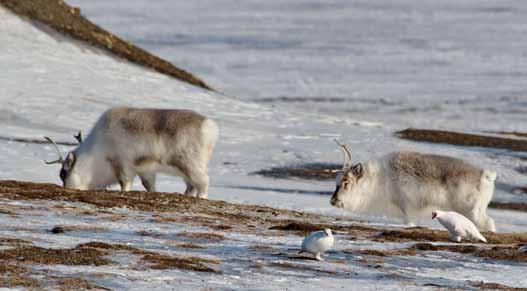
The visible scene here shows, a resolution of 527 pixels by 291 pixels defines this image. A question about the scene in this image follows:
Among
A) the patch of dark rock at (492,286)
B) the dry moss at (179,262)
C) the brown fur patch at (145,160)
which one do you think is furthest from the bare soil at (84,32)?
the patch of dark rock at (492,286)

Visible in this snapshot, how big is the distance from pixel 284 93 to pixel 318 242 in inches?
1200

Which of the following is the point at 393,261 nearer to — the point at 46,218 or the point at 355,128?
the point at 46,218

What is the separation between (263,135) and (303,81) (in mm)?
15355

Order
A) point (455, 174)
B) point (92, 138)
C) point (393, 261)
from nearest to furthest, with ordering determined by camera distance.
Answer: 1. point (393, 261)
2. point (455, 174)
3. point (92, 138)

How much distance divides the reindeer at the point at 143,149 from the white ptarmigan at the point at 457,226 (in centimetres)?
467

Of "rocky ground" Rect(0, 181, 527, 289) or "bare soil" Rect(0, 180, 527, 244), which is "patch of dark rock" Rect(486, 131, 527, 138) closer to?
"bare soil" Rect(0, 180, 527, 244)

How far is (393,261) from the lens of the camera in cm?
1155

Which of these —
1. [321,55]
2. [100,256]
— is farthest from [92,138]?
[321,55]

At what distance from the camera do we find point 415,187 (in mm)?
16203

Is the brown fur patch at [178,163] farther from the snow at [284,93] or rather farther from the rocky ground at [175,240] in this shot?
the snow at [284,93]

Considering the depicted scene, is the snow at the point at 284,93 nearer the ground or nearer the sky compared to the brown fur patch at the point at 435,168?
nearer the sky

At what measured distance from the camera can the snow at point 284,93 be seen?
458 inches

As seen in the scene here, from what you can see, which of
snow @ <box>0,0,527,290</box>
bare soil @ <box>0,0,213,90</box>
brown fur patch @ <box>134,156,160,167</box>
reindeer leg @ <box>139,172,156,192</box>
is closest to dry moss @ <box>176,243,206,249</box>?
snow @ <box>0,0,527,290</box>

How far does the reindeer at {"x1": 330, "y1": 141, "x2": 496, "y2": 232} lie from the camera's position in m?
16.0
